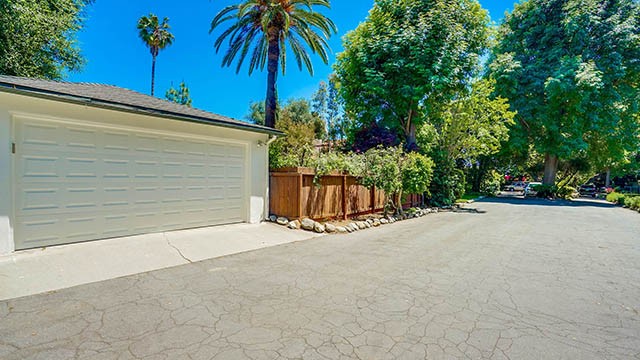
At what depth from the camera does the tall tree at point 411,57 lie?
46.9 feet

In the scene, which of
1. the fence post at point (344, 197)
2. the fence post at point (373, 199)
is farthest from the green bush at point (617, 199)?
the fence post at point (344, 197)

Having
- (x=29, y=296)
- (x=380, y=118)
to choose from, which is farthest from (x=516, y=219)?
(x=29, y=296)

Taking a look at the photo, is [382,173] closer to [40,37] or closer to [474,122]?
[474,122]

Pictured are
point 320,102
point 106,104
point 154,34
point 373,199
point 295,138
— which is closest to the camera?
point 106,104

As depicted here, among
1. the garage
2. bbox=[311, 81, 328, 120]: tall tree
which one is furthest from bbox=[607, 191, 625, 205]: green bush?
bbox=[311, 81, 328, 120]: tall tree

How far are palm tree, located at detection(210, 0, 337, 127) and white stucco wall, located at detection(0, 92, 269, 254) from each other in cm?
547

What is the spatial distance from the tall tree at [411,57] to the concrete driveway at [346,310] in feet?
37.2

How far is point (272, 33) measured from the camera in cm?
1247

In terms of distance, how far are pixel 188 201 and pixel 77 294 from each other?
11.7ft

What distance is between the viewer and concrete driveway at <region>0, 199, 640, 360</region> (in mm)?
2508

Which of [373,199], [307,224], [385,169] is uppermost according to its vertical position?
[385,169]

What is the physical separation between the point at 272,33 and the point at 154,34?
17.4m

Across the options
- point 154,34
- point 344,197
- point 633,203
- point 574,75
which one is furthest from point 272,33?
point 633,203

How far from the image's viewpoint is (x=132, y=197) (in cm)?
608
